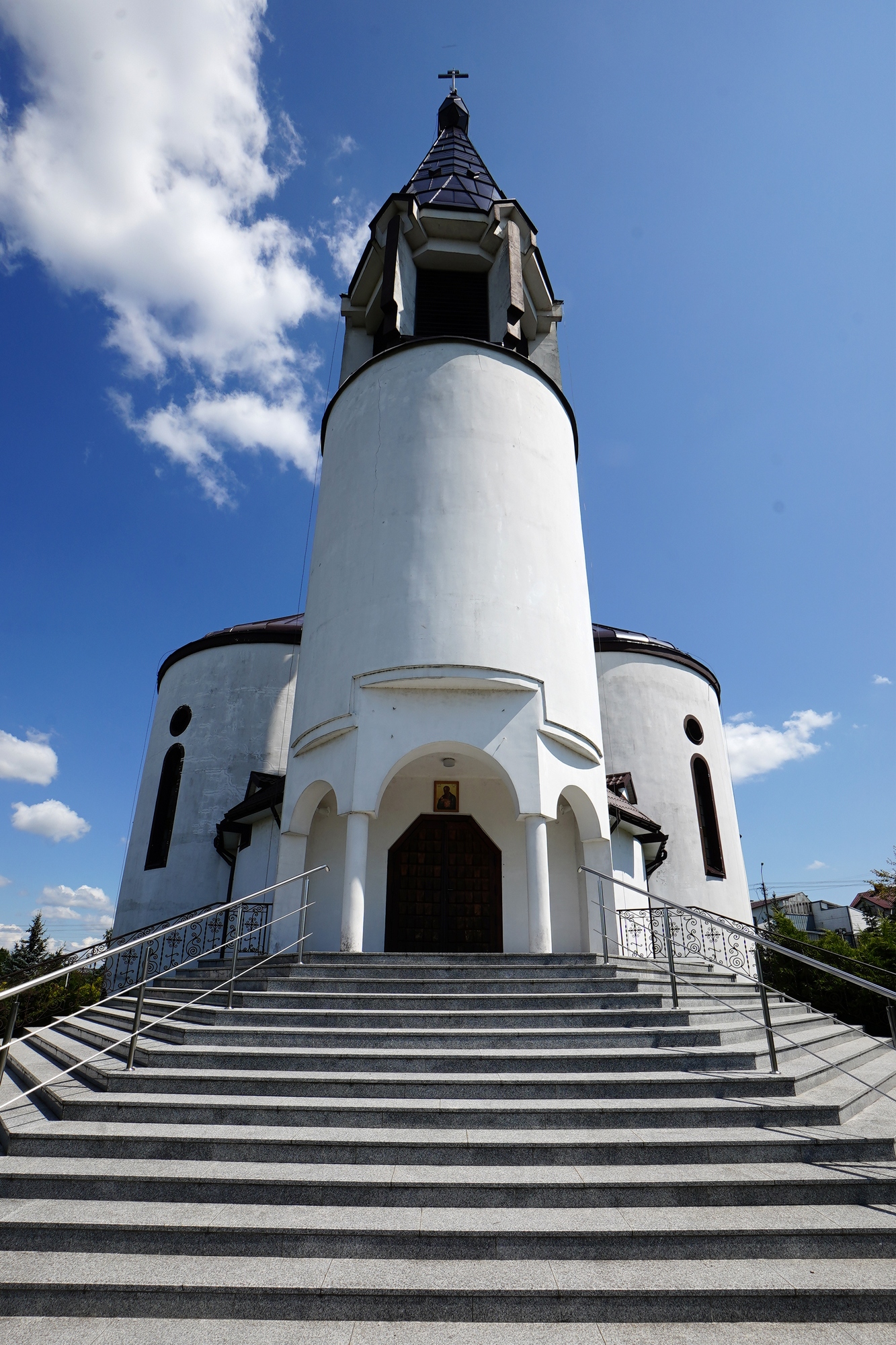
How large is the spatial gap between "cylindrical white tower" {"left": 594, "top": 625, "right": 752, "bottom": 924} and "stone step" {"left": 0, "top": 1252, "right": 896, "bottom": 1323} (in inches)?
579

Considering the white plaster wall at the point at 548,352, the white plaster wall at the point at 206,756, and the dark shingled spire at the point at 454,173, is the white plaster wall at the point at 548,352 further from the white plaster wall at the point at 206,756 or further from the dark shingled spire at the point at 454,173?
the white plaster wall at the point at 206,756

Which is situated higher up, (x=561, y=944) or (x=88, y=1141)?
(x=561, y=944)

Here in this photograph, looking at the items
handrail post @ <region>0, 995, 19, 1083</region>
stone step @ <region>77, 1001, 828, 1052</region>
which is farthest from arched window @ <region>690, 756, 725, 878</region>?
handrail post @ <region>0, 995, 19, 1083</region>

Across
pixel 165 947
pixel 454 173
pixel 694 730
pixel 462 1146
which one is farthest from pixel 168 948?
pixel 454 173

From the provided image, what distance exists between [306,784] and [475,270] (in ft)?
38.6

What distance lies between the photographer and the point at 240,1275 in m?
3.74

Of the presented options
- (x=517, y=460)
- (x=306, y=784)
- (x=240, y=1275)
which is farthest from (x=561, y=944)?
(x=240, y=1275)

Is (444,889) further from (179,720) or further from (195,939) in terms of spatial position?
(179,720)

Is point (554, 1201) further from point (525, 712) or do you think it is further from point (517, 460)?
point (517, 460)

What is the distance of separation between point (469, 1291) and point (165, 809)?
55.7 ft

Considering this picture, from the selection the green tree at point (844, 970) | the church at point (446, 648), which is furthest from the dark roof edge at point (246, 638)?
the green tree at point (844, 970)

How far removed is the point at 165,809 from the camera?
61.8 feet

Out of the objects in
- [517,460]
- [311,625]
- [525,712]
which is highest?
[517,460]

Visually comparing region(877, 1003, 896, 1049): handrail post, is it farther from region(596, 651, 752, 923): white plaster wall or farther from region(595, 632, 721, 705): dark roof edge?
region(595, 632, 721, 705): dark roof edge
